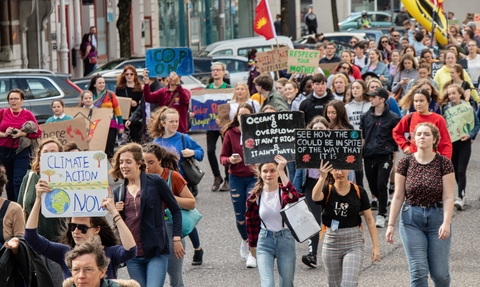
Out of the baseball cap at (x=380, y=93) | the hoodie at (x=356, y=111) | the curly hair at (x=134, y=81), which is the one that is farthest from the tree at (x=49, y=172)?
the curly hair at (x=134, y=81)

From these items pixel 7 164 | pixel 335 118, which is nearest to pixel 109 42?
pixel 7 164

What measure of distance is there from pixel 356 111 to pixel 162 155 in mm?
4511

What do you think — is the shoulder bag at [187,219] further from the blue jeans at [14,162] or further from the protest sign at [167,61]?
the protest sign at [167,61]

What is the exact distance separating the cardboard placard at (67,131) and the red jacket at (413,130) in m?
4.27

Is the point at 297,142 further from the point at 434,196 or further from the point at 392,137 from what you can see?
the point at 392,137

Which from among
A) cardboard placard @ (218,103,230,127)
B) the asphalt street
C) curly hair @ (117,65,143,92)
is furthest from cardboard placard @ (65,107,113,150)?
the asphalt street

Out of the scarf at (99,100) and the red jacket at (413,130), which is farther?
the scarf at (99,100)

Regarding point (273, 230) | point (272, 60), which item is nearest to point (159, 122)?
point (273, 230)

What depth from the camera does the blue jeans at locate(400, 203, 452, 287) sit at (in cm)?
765

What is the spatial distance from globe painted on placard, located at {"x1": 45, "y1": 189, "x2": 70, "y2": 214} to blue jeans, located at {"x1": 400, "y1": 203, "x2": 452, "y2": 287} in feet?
8.27

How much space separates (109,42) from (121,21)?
30.4ft

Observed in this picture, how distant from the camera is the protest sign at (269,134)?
881 centimetres

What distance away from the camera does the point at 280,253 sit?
25.7ft

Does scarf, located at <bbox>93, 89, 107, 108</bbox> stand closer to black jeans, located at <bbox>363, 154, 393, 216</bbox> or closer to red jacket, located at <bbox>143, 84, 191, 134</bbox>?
red jacket, located at <bbox>143, 84, 191, 134</bbox>
